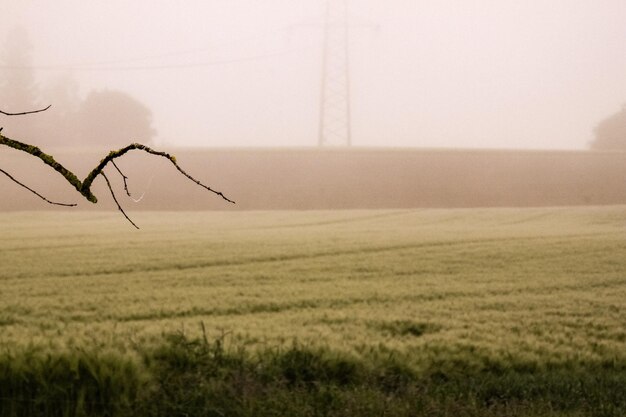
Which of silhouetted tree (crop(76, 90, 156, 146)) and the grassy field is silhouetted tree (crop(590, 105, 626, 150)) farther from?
the grassy field

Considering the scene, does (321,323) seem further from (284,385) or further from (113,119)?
(113,119)

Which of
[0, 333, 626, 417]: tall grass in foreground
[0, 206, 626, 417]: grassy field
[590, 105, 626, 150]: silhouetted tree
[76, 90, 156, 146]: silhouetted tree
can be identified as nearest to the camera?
[0, 333, 626, 417]: tall grass in foreground

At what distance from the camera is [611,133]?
56875 millimetres

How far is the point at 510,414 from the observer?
435cm

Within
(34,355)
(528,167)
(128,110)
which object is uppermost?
(128,110)

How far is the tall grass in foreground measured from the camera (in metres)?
4.30

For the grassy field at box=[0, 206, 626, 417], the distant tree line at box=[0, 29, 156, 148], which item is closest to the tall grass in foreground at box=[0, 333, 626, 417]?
the grassy field at box=[0, 206, 626, 417]

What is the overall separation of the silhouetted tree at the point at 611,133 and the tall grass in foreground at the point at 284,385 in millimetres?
56216

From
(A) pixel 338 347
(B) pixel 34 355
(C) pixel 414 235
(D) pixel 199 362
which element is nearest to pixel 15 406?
(B) pixel 34 355

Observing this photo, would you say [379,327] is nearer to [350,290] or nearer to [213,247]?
[350,290]

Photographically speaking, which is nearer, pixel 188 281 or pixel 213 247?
pixel 188 281

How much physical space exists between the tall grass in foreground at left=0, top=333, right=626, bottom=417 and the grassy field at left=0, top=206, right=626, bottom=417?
0.02 meters

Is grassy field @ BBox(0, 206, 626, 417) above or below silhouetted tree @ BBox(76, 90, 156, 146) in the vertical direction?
below

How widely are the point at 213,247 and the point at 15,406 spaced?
9.65 m
